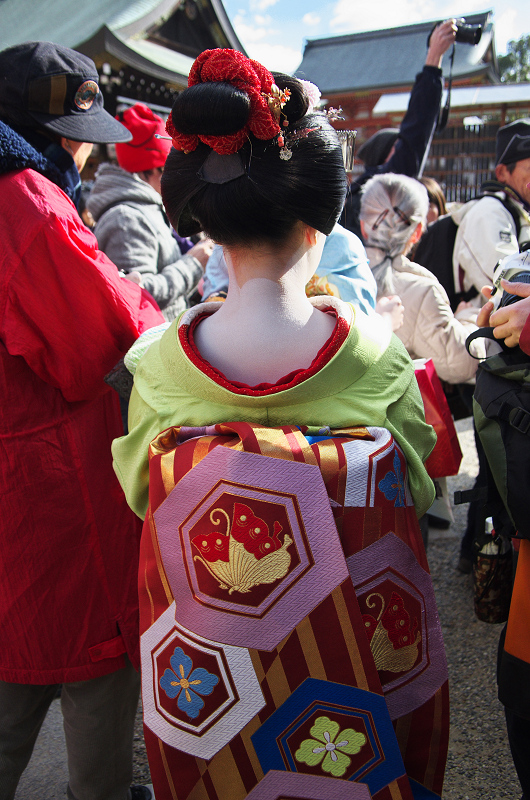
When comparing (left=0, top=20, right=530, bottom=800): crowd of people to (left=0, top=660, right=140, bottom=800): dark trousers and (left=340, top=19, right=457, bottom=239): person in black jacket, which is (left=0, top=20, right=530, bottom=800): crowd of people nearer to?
(left=0, top=660, right=140, bottom=800): dark trousers

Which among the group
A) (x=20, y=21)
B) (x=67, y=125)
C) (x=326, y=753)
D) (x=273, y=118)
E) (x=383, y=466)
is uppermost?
(x=20, y=21)

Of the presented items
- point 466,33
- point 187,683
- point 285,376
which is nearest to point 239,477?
point 285,376

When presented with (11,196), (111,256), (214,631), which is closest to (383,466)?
(214,631)

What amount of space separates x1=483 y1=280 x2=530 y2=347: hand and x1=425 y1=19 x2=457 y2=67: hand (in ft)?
7.73

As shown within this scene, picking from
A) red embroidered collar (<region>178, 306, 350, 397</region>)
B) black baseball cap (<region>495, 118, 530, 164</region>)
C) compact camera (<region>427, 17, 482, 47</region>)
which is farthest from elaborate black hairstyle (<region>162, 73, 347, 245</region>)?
compact camera (<region>427, 17, 482, 47</region>)

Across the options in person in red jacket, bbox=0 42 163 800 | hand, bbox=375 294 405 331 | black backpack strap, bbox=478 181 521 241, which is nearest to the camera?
person in red jacket, bbox=0 42 163 800

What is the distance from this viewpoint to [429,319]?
2.60 meters

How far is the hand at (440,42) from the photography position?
128 inches

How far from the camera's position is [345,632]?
0.96 meters

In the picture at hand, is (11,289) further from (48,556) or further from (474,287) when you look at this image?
Result: (474,287)

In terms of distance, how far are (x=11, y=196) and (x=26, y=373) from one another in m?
0.41

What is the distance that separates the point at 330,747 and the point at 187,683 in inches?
10.1

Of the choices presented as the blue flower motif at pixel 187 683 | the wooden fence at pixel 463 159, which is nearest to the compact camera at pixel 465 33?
the blue flower motif at pixel 187 683

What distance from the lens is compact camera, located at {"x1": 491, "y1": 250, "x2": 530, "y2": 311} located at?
1.55 meters
